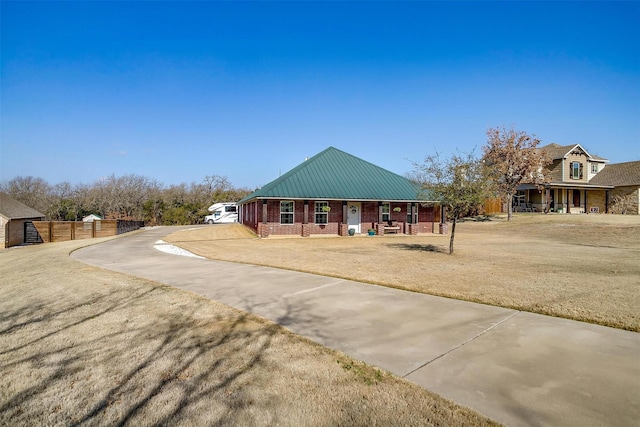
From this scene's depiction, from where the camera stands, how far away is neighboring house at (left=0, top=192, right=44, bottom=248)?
2597 cm

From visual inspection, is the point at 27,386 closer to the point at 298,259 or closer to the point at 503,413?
the point at 503,413

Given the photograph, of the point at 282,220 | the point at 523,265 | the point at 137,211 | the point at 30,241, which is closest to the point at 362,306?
the point at 523,265

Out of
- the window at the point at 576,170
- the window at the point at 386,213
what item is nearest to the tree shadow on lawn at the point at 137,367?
the window at the point at 386,213

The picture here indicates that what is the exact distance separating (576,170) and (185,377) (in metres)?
44.3

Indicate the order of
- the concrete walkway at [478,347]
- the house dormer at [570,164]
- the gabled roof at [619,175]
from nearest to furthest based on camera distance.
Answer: the concrete walkway at [478,347] → the gabled roof at [619,175] → the house dormer at [570,164]

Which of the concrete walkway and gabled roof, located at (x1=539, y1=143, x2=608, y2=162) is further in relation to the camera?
gabled roof, located at (x1=539, y1=143, x2=608, y2=162)

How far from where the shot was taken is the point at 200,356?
164 inches

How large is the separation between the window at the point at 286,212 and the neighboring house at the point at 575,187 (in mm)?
25909

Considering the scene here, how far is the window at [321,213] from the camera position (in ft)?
77.1

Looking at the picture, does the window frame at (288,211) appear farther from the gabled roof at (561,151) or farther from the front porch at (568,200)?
the gabled roof at (561,151)

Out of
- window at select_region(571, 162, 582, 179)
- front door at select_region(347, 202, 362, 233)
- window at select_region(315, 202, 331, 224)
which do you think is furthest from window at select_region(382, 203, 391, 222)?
window at select_region(571, 162, 582, 179)

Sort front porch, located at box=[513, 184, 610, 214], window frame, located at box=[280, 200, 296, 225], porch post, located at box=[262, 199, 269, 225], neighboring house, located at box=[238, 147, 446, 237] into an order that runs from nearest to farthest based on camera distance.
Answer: porch post, located at box=[262, 199, 269, 225] → neighboring house, located at box=[238, 147, 446, 237] → window frame, located at box=[280, 200, 296, 225] → front porch, located at box=[513, 184, 610, 214]

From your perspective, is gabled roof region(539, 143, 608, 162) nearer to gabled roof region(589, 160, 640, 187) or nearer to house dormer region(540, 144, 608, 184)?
house dormer region(540, 144, 608, 184)

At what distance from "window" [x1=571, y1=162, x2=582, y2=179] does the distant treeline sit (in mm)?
42526
